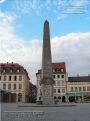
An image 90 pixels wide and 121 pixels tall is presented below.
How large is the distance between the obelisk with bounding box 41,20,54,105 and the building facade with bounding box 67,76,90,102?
40.8 metres

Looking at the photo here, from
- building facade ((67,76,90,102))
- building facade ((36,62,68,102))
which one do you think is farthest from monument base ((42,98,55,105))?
building facade ((67,76,90,102))

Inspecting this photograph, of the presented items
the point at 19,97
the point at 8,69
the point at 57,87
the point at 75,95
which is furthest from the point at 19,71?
the point at 75,95

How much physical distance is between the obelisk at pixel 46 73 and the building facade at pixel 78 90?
40.8m

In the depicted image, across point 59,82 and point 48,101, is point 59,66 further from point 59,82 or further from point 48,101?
point 48,101

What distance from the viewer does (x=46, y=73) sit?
83.8 feet

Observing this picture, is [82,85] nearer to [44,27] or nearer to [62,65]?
[62,65]

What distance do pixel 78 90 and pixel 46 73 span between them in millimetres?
42116

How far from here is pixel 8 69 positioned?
6750 centimetres

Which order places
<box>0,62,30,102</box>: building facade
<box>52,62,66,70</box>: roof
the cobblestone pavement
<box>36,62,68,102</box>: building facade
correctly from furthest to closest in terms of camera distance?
<box>52,62,66,70</box>: roof → <box>0,62,30,102</box>: building facade → <box>36,62,68,102</box>: building facade → the cobblestone pavement

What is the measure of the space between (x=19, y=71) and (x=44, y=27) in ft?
134

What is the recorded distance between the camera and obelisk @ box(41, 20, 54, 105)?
24.6 meters

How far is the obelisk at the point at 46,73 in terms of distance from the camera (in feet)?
80.8

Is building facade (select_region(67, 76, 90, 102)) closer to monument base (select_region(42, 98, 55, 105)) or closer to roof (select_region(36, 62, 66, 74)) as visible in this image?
roof (select_region(36, 62, 66, 74))

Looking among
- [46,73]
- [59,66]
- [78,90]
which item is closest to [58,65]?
[59,66]
